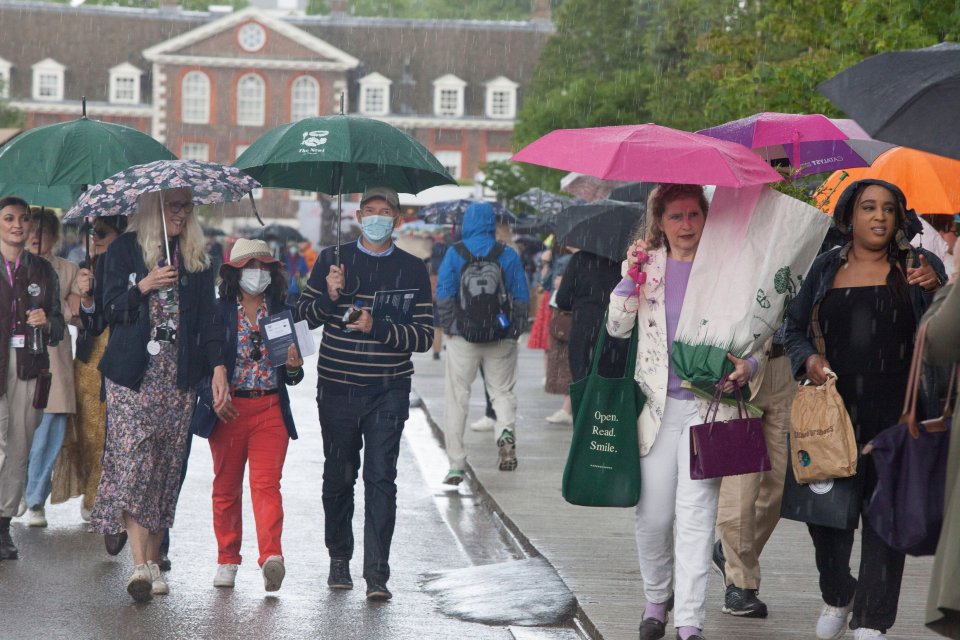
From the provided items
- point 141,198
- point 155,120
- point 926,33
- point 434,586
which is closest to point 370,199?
point 141,198

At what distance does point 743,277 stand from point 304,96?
2846 inches

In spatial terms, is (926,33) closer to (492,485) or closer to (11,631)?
(492,485)

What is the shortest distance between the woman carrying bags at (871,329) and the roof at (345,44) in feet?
238

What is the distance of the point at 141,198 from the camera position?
7527mm

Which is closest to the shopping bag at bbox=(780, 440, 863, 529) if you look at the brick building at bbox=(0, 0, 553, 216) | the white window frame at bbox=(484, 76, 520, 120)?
the brick building at bbox=(0, 0, 553, 216)

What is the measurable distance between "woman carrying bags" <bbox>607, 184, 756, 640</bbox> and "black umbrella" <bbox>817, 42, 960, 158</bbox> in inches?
50.7

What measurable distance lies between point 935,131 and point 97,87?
7642 centimetres

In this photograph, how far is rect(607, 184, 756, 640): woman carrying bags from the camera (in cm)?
606

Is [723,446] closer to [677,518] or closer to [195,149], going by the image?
[677,518]

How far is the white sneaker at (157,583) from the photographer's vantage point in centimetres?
739

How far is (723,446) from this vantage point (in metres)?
6.02

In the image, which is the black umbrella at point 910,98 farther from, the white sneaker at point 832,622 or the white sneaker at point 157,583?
the white sneaker at point 157,583

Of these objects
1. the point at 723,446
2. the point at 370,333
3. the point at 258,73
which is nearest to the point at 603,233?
the point at 370,333

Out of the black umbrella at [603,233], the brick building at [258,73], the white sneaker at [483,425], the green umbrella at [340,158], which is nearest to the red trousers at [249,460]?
the green umbrella at [340,158]
